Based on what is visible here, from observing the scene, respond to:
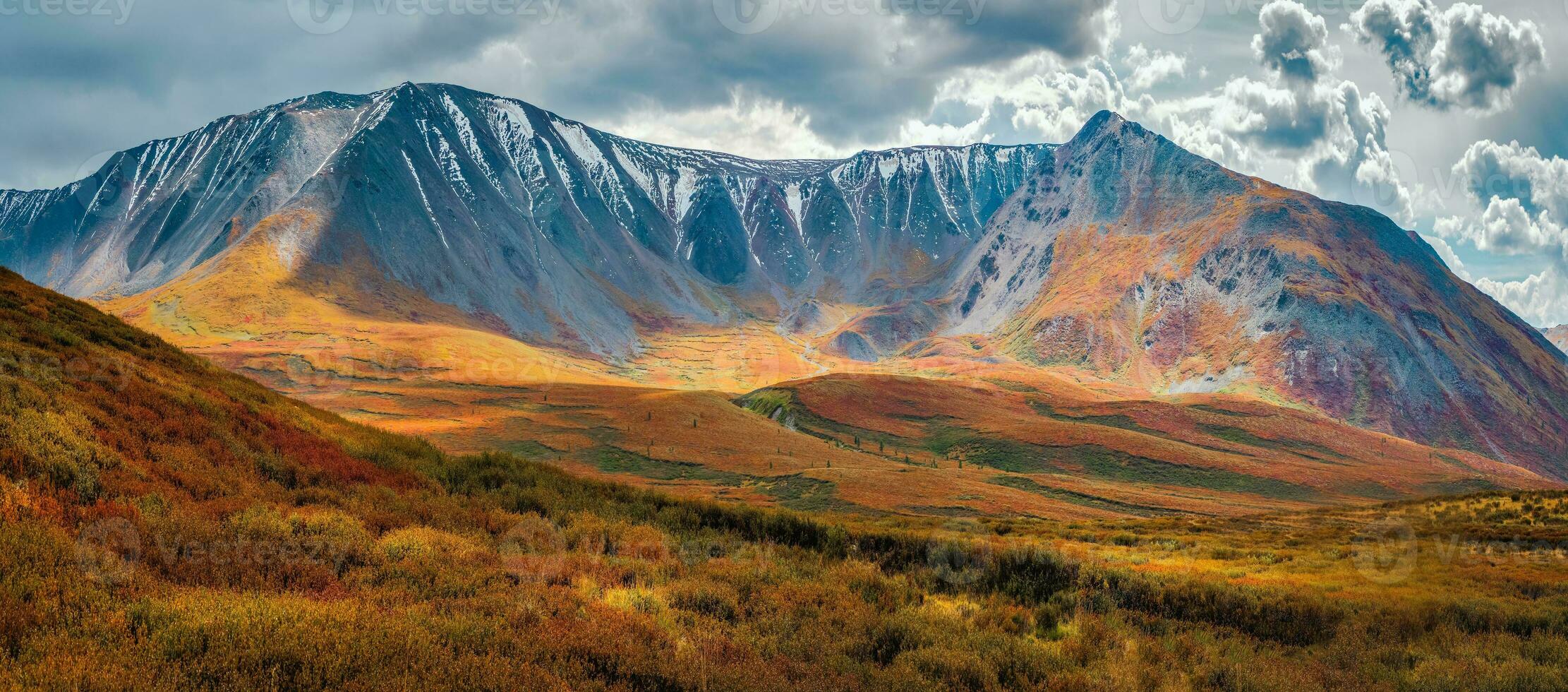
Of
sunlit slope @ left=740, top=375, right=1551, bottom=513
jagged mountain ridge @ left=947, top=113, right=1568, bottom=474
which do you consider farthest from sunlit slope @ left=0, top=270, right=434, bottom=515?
jagged mountain ridge @ left=947, top=113, right=1568, bottom=474

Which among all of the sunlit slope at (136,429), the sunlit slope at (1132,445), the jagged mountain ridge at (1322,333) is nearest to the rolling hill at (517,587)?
the sunlit slope at (136,429)

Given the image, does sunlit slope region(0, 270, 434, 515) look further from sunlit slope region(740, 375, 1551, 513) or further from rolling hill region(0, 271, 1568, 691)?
sunlit slope region(740, 375, 1551, 513)

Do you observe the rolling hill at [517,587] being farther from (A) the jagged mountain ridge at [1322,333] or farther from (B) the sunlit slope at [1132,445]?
(A) the jagged mountain ridge at [1322,333]

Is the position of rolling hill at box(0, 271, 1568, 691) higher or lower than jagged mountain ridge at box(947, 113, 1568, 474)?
lower

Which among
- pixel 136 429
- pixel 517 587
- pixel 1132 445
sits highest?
pixel 136 429

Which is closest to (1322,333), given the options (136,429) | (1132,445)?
(1132,445)

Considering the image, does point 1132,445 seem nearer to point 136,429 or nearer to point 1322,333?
point 136,429

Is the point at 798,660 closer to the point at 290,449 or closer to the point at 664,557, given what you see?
the point at 664,557

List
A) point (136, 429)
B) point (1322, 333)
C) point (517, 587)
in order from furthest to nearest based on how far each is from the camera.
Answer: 1. point (1322, 333)
2. point (136, 429)
3. point (517, 587)

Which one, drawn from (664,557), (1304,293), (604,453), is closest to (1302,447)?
(1304,293)

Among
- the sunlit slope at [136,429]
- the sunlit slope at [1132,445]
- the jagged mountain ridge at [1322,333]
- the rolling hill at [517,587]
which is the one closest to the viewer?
the rolling hill at [517,587]

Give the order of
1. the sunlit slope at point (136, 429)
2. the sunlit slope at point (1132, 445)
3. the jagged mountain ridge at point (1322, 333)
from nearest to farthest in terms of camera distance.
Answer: the sunlit slope at point (136, 429), the sunlit slope at point (1132, 445), the jagged mountain ridge at point (1322, 333)
